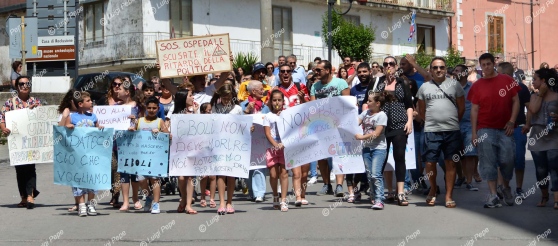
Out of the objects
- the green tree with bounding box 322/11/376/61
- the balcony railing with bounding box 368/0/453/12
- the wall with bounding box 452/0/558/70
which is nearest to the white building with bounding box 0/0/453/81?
the balcony railing with bounding box 368/0/453/12

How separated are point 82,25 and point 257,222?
2842 cm

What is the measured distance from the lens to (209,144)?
12.5m

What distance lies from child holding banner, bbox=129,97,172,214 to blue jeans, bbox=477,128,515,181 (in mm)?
3873

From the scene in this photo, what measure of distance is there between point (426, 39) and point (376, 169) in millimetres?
35346

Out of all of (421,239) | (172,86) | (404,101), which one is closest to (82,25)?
(172,86)

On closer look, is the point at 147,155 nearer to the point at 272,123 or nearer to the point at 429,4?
the point at 272,123

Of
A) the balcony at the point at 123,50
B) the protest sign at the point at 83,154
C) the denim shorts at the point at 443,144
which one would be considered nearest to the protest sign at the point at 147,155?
the protest sign at the point at 83,154

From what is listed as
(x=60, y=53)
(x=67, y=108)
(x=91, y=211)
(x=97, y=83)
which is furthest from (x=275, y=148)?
(x=60, y=53)

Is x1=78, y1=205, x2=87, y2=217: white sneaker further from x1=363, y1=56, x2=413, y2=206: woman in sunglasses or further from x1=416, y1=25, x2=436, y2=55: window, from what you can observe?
x1=416, y1=25, x2=436, y2=55: window

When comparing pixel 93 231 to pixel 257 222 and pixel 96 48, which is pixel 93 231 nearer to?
pixel 257 222

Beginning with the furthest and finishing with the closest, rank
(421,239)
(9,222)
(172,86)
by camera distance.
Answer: (172,86) < (9,222) < (421,239)

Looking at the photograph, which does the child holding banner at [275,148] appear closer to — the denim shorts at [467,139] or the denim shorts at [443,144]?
the denim shorts at [443,144]

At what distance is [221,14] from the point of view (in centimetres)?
3772

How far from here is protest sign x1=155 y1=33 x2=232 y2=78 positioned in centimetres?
1475
